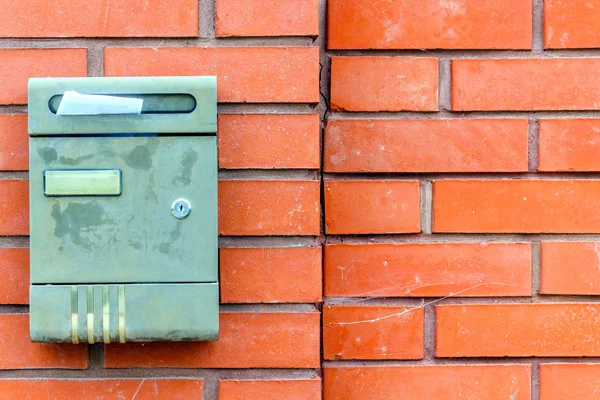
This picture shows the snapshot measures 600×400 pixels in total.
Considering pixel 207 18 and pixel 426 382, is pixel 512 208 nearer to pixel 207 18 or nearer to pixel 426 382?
pixel 426 382

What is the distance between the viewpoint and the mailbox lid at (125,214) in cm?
89

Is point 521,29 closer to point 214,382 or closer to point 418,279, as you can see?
point 418,279

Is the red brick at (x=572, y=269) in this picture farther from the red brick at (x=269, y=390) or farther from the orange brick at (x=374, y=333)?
the red brick at (x=269, y=390)

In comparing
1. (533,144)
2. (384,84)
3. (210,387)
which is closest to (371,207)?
(384,84)

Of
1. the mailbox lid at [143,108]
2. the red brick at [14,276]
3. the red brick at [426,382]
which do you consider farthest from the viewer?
the red brick at [426,382]

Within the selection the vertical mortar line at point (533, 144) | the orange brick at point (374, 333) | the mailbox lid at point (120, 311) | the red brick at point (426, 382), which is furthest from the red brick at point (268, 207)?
the vertical mortar line at point (533, 144)

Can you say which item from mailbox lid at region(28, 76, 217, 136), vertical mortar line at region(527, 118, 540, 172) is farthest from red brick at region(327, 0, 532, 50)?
mailbox lid at region(28, 76, 217, 136)

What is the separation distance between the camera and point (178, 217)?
90 centimetres

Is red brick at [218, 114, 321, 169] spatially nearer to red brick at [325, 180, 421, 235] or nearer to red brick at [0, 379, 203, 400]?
red brick at [325, 180, 421, 235]

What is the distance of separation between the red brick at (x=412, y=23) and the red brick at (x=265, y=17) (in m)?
0.19

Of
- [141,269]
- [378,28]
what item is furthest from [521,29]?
[141,269]

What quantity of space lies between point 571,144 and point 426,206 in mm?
327

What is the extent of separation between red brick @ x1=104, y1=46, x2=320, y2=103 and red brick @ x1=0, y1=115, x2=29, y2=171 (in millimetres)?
182

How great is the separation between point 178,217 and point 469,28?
72 cm
